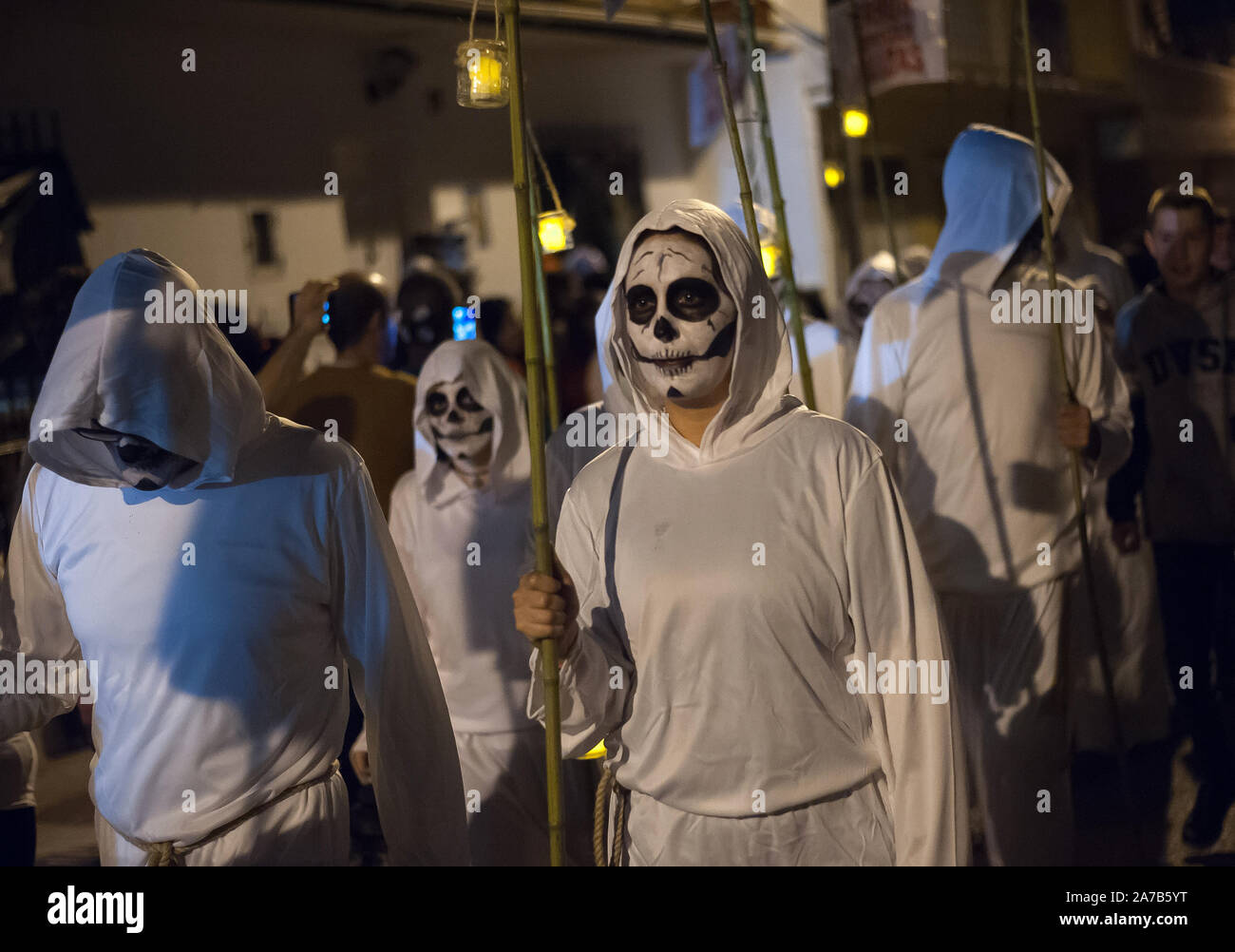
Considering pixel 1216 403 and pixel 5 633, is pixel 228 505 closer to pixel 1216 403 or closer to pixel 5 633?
pixel 5 633

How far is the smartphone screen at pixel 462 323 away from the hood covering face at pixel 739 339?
2.45m

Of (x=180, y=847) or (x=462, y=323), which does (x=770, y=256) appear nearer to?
(x=462, y=323)

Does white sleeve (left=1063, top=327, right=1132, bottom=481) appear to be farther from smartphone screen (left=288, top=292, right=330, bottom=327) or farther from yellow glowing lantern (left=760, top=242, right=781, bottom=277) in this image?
smartphone screen (left=288, top=292, right=330, bottom=327)

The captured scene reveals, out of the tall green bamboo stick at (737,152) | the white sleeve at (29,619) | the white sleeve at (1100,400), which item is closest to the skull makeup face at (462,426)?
the tall green bamboo stick at (737,152)

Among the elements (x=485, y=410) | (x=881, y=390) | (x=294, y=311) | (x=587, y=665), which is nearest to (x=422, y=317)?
(x=294, y=311)

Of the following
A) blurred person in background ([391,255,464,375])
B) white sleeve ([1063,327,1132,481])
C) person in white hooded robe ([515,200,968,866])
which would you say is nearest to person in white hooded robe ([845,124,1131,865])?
white sleeve ([1063,327,1132,481])

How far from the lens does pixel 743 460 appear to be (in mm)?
2383

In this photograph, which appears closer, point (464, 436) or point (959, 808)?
point (959, 808)

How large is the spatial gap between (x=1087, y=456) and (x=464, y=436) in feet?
5.95

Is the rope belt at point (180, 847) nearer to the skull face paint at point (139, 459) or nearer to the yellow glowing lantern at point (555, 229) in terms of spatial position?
the skull face paint at point (139, 459)

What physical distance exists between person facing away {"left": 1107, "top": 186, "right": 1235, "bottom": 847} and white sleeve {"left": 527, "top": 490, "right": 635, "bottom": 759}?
9.16ft

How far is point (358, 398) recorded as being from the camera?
440 cm

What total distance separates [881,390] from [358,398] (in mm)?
1716
